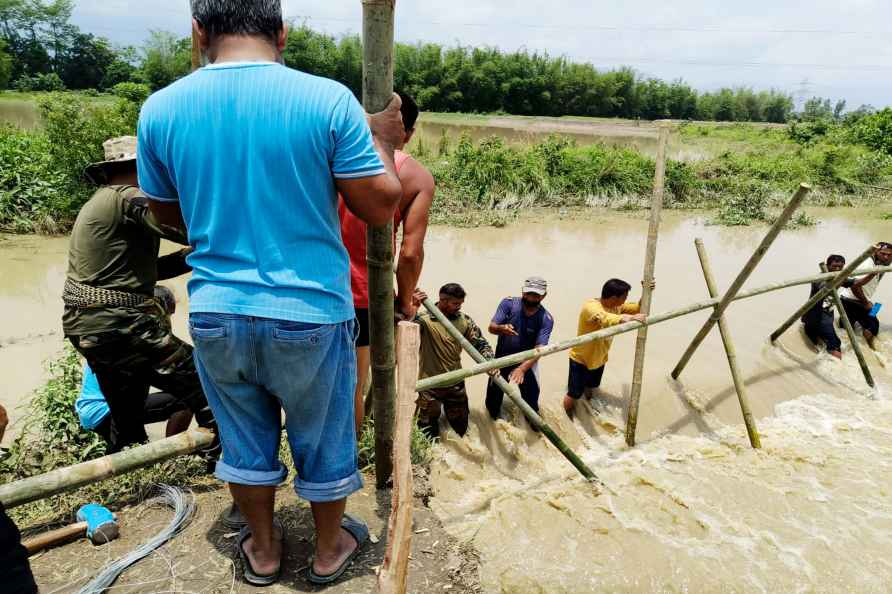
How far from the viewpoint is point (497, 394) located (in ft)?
14.5

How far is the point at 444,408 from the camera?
4.30 m

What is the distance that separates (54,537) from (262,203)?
1.65 metres

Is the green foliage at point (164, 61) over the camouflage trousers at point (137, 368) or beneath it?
over

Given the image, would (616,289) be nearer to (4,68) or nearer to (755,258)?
(755,258)

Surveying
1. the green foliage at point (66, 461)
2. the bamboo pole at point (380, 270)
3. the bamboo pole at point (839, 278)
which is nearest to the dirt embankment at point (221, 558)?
the green foliage at point (66, 461)

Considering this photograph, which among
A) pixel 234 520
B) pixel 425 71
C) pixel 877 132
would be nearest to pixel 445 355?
pixel 234 520

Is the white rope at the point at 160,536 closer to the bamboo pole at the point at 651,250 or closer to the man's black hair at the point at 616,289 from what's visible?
the bamboo pole at the point at 651,250

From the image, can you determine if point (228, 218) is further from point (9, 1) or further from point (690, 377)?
point (9, 1)

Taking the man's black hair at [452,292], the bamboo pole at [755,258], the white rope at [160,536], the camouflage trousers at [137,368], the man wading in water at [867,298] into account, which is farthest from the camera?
the man wading in water at [867,298]

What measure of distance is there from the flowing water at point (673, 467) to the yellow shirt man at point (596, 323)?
591 millimetres

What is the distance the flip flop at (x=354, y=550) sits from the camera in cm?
187

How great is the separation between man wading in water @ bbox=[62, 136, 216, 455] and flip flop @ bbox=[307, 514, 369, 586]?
26.2 inches

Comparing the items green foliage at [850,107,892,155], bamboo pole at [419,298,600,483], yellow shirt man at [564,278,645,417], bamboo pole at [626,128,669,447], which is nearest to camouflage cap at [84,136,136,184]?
bamboo pole at [419,298,600,483]

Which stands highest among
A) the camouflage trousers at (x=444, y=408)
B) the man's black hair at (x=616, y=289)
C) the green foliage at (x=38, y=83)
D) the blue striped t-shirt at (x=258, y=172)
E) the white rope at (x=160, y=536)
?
the green foliage at (x=38, y=83)
